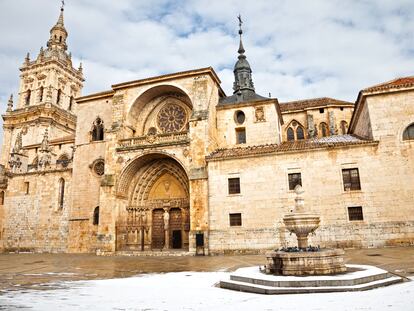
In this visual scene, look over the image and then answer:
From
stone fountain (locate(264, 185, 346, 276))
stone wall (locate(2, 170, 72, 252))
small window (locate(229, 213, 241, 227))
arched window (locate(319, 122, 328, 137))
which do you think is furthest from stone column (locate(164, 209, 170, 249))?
arched window (locate(319, 122, 328, 137))

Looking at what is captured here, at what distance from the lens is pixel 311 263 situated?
6824 millimetres

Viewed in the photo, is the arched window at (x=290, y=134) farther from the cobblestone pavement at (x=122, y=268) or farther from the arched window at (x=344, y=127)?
the cobblestone pavement at (x=122, y=268)

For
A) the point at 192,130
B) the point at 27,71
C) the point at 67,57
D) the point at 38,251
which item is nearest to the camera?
the point at 192,130

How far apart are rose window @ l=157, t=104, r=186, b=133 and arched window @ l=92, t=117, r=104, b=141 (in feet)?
15.3

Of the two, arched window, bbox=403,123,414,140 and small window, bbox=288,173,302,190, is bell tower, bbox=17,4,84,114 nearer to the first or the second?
small window, bbox=288,173,302,190

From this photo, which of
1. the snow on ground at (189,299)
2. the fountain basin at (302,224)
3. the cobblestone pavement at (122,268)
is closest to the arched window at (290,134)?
the cobblestone pavement at (122,268)

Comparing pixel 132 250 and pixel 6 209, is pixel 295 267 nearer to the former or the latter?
pixel 132 250

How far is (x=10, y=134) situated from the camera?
138 ft

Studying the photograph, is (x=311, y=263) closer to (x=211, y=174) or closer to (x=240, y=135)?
(x=211, y=174)

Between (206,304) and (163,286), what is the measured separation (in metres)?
2.23

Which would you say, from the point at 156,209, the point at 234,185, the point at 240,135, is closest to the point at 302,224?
the point at 234,185

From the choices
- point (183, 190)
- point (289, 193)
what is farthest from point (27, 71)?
point (289, 193)

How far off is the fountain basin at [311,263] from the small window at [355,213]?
9.58 m

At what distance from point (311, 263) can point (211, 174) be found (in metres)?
11.7
